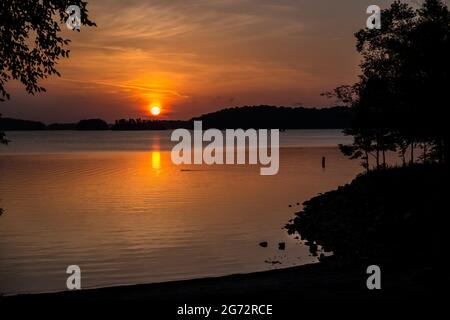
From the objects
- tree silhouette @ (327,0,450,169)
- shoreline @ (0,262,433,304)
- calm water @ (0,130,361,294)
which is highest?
tree silhouette @ (327,0,450,169)

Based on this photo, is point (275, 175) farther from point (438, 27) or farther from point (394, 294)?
point (394, 294)

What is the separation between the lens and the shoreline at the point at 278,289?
1401cm

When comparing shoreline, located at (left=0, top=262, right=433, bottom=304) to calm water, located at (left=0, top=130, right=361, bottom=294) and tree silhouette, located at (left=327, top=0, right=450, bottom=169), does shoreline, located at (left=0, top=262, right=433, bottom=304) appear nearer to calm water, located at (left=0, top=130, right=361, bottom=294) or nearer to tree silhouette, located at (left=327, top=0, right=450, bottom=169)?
calm water, located at (left=0, top=130, right=361, bottom=294)

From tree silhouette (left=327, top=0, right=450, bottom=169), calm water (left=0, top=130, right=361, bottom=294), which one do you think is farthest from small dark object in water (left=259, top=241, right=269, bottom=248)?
tree silhouette (left=327, top=0, right=450, bottom=169)

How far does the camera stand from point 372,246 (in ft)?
84.1

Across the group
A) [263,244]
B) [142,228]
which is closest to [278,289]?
[263,244]

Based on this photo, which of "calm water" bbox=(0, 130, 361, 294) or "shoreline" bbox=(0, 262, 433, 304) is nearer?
"shoreline" bbox=(0, 262, 433, 304)

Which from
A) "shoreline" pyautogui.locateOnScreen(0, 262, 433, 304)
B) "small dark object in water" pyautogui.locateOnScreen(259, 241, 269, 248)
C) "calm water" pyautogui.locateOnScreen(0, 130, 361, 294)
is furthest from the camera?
"small dark object in water" pyautogui.locateOnScreen(259, 241, 269, 248)

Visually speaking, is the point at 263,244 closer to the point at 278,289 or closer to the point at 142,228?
the point at 142,228

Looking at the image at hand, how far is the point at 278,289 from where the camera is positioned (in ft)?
51.0

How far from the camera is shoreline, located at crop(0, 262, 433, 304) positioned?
46.0 feet

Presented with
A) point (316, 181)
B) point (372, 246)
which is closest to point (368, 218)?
point (372, 246)

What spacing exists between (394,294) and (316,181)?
229 ft

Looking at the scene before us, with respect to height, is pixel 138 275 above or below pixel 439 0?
below
